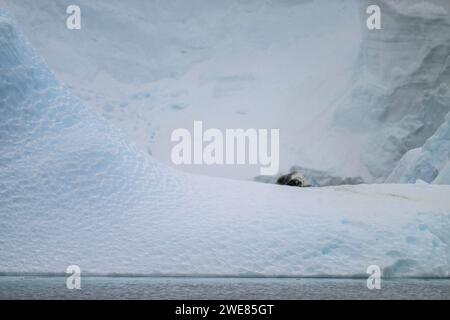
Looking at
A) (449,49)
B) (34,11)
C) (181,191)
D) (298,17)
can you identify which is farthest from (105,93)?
(181,191)

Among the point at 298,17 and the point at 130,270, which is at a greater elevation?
the point at 298,17

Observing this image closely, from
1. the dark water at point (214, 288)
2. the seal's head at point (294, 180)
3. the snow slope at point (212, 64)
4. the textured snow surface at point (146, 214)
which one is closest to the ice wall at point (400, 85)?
the snow slope at point (212, 64)

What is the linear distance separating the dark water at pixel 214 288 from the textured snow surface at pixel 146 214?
211 millimetres

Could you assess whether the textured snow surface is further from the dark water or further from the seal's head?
the seal's head

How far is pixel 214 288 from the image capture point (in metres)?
3.73

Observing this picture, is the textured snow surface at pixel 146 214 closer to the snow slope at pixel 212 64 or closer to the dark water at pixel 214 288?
the dark water at pixel 214 288

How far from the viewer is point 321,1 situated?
1703 cm

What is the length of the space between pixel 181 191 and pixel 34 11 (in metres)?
11.2

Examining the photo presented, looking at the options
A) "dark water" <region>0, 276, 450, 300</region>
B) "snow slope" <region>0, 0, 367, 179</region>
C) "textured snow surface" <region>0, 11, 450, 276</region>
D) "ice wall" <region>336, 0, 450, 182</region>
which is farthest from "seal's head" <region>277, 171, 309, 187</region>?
"ice wall" <region>336, 0, 450, 182</region>

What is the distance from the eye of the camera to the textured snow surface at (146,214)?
4336mm

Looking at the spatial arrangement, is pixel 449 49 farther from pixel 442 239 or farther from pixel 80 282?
pixel 80 282

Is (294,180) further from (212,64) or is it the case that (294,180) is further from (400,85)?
(212,64)

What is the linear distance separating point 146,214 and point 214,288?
1.23 meters

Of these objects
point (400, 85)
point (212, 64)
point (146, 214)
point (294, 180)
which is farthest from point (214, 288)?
point (212, 64)
